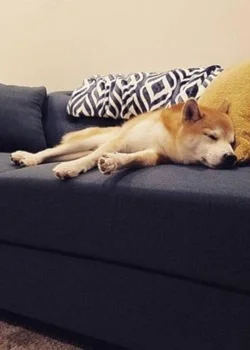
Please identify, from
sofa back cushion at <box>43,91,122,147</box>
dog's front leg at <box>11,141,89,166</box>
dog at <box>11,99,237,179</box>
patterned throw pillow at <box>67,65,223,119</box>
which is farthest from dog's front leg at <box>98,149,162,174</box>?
sofa back cushion at <box>43,91,122,147</box>

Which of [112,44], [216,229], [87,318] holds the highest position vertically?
[112,44]

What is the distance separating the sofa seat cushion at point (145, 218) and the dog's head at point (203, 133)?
76 millimetres

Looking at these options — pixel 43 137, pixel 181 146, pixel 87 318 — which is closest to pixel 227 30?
pixel 181 146

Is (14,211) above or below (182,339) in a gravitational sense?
above

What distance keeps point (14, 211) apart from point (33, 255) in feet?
0.46

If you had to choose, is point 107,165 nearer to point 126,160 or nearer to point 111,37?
point 126,160

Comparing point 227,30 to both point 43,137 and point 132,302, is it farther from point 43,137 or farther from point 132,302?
point 132,302

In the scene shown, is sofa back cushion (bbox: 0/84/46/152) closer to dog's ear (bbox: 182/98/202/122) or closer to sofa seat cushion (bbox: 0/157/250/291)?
sofa seat cushion (bbox: 0/157/250/291)

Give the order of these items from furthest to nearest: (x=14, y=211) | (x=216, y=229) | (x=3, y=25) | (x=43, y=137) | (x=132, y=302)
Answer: (x=3, y=25), (x=43, y=137), (x=14, y=211), (x=132, y=302), (x=216, y=229)

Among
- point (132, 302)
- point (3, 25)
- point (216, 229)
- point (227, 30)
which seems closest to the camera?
point (216, 229)

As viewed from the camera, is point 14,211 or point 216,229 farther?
point 14,211

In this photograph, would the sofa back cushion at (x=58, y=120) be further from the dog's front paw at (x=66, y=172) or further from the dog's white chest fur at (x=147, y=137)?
the dog's front paw at (x=66, y=172)

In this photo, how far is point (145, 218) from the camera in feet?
3.41

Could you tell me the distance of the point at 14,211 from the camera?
1250 mm
